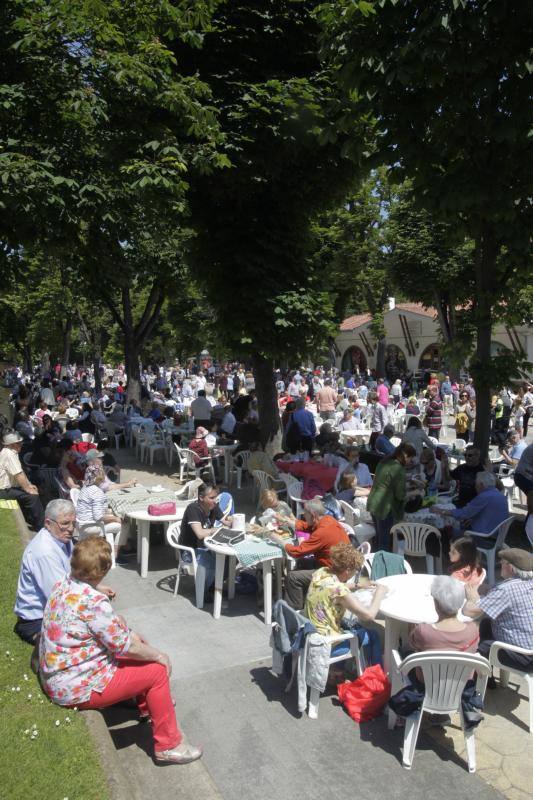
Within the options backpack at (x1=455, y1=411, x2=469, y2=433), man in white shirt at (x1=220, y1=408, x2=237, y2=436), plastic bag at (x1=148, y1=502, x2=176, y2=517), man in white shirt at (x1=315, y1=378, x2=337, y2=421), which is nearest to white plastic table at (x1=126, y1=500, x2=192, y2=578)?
plastic bag at (x1=148, y1=502, x2=176, y2=517)

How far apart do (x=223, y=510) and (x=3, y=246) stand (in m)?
5.56

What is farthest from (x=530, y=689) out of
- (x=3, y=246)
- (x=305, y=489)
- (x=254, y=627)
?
(x=3, y=246)

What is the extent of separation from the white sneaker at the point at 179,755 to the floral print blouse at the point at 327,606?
1206 mm

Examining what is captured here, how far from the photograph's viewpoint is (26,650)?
4570 mm

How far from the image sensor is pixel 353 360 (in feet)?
162

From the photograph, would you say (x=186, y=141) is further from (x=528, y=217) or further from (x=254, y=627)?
(x=254, y=627)

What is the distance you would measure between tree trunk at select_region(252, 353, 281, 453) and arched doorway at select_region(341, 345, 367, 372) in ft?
117

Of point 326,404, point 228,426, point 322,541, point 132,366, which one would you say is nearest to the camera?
point 322,541

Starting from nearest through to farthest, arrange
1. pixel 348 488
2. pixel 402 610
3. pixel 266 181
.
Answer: pixel 402 610 < pixel 348 488 < pixel 266 181

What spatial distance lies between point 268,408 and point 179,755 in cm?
901

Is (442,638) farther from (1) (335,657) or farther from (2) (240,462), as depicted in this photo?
(2) (240,462)

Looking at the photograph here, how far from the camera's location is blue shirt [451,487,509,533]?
6.80 metres

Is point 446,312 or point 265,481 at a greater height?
point 446,312

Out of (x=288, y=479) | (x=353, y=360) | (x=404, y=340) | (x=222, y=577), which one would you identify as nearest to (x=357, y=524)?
(x=288, y=479)
